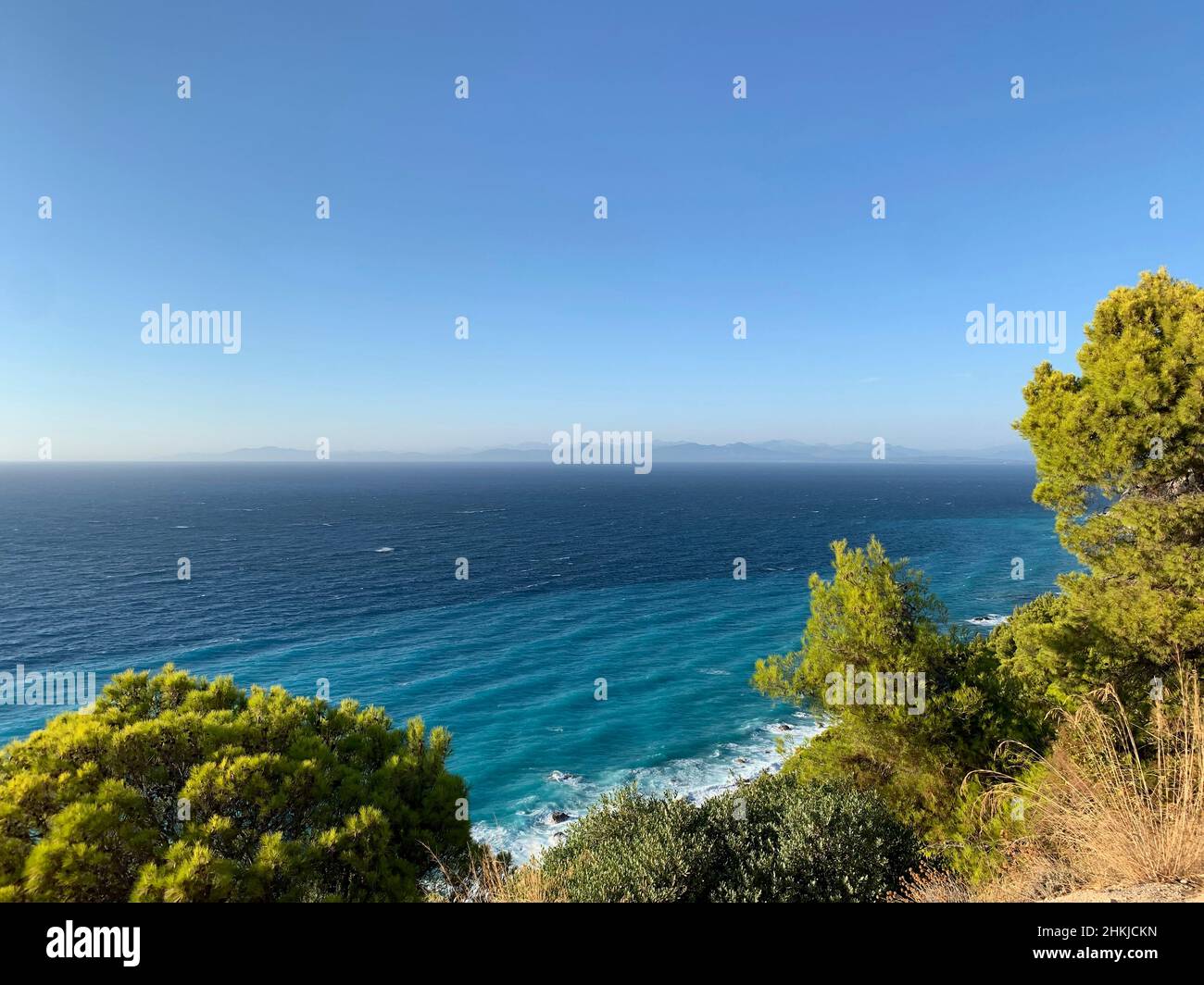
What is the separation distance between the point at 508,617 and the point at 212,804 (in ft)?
158

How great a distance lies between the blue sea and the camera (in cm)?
3419

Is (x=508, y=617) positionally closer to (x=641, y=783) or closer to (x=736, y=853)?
(x=641, y=783)

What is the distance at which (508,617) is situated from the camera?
58.0 m

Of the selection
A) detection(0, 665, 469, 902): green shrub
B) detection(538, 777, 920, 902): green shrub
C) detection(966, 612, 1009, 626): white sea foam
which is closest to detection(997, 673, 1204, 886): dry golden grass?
detection(538, 777, 920, 902): green shrub

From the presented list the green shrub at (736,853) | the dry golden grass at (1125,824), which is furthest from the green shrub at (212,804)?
the dry golden grass at (1125,824)

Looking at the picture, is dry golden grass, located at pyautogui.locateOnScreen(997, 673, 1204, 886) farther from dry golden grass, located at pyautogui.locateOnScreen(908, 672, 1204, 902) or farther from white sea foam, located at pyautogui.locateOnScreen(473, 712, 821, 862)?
white sea foam, located at pyautogui.locateOnScreen(473, 712, 821, 862)

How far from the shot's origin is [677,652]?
4891 centimetres

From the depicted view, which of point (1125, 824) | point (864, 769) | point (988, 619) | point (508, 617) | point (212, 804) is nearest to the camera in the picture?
point (1125, 824)

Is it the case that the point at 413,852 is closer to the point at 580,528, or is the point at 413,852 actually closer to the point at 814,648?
the point at 814,648

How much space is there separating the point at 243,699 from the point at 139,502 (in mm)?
184913

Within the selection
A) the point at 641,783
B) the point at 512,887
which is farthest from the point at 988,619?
the point at 512,887

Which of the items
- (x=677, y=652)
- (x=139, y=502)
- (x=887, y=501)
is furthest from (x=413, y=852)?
(x=139, y=502)
